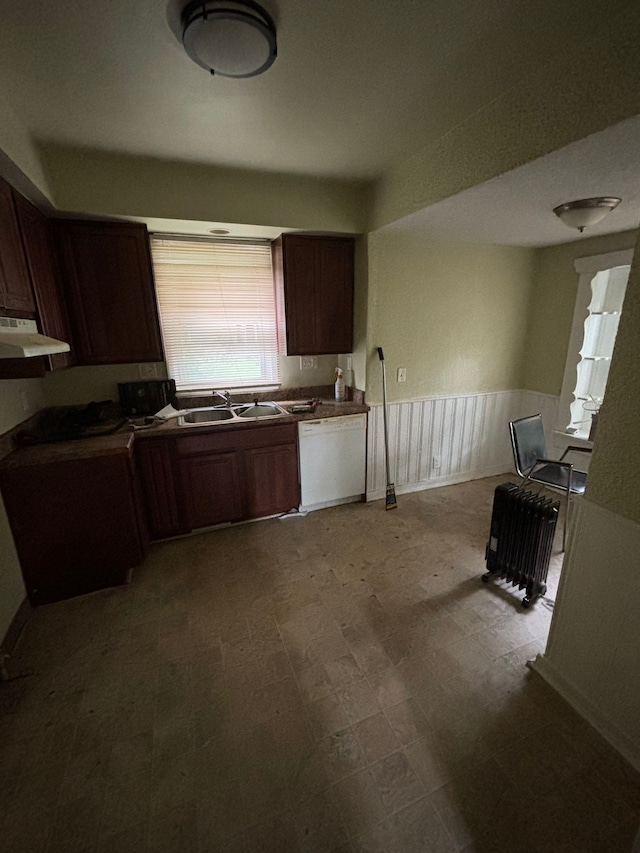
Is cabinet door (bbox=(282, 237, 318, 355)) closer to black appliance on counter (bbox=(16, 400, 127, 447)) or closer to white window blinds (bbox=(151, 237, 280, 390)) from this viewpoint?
white window blinds (bbox=(151, 237, 280, 390))

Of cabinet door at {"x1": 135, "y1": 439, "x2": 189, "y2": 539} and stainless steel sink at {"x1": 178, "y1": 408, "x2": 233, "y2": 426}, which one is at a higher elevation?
stainless steel sink at {"x1": 178, "y1": 408, "x2": 233, "y2": 426}

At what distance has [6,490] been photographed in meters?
1.85

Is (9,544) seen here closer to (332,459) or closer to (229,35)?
(332,459)

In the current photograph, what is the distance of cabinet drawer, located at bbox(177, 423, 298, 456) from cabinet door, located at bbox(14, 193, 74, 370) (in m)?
0.90

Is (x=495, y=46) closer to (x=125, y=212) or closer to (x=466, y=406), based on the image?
(x=125, y=212)

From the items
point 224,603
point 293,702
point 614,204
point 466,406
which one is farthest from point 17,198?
point 466,406

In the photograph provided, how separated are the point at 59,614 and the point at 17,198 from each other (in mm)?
2252

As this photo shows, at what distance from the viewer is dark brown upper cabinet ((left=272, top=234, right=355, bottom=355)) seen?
271 cm

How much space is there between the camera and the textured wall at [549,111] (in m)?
1.14

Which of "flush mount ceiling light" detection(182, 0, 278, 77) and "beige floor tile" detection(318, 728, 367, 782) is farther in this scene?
"beige floor tile" detection(318, 728, 367, 782)

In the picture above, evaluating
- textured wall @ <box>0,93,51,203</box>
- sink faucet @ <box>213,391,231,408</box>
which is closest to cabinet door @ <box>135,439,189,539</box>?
sink faucet @ <box>213,391,231,408</box>

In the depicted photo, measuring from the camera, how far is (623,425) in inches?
48.9

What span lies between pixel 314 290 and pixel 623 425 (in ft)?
7.26

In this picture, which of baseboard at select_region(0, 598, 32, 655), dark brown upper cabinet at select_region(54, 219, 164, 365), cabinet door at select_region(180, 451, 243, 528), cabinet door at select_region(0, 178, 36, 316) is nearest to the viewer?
cabinet door at select_region(0, 178, 36, 316)
